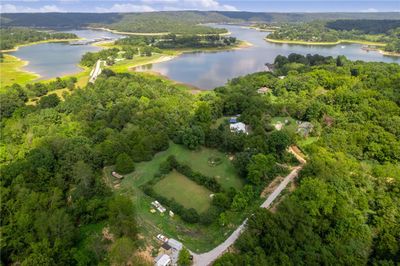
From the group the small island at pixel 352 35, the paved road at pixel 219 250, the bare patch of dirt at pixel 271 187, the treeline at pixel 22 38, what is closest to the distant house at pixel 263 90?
the bare patch of dirt at pixel 271 187

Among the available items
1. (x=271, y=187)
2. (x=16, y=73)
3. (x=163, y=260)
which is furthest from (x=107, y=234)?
(x=16, y=73)

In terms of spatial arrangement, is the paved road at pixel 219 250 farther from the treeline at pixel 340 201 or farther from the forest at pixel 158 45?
the forest at pixel 158 45

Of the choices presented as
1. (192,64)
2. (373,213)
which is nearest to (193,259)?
(373,213)

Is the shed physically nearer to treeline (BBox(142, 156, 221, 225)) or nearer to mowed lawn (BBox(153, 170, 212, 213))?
treeline (BBox(142, 156, 221, 225))

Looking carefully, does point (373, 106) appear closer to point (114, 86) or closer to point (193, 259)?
point (193, 259)

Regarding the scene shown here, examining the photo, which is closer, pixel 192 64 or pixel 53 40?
pixel 192 64

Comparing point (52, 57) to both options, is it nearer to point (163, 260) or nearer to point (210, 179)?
point (210, 179)

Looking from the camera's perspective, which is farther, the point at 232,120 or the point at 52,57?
the point at 52,57
